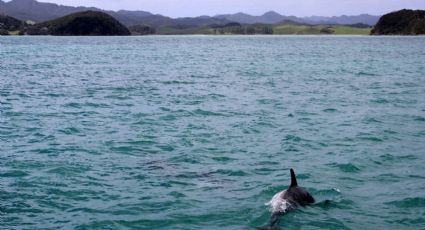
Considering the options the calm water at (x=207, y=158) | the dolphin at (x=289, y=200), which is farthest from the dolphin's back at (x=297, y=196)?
the calm water at (x=207, y=158)

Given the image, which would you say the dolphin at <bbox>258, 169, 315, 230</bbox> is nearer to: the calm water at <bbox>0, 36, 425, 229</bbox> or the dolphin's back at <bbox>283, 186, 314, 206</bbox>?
the dolphin's back at <bbox>283, 186, 314, 206</bbox>

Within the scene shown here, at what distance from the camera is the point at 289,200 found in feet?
50.2

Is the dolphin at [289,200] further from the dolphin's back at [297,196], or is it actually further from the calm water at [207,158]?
the calm water at [207,158]

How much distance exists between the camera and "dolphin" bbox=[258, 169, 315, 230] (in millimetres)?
14836

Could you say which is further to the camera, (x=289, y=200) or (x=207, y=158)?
(x=207, y=158)

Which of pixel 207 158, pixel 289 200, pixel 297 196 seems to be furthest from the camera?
pixel 207 158

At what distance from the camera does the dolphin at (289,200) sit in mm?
14836

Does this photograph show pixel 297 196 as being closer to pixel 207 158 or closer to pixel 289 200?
pixel 289 200

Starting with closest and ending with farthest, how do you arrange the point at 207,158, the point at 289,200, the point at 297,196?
the point at 289,200, the point at 297,196, the point at 207,158

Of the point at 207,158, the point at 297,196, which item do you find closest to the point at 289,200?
the point at 297,196

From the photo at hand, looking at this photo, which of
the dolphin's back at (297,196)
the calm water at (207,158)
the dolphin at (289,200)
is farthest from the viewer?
the dolphin's back at (297,196)

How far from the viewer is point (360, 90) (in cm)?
4634

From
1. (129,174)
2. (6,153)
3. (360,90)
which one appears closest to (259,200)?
(129,174)

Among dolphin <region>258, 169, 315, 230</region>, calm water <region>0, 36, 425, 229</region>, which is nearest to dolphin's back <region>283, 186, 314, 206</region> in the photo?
dolphin <region>258, 169, 315, 230</region>
